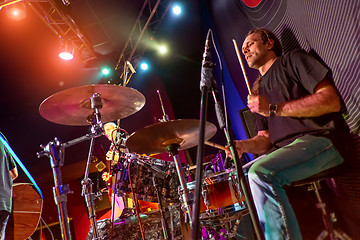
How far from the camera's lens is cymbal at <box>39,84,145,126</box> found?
7.91ft

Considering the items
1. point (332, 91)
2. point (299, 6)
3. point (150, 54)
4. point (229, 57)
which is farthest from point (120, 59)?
point (332, 91)

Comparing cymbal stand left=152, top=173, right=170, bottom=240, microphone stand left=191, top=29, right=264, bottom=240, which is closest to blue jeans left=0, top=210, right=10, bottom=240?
cymbal stand left=152, top=173, right=170, bottom=240

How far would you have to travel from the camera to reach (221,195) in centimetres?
263

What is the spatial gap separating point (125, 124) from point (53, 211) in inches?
127

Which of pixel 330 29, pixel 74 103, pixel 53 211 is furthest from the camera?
pixel 53 211

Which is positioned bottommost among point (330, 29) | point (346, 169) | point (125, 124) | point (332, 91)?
point (346, 169)

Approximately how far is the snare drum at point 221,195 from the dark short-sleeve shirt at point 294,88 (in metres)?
0.79

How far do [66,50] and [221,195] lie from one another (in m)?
4.84

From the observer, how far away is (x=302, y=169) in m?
1.58

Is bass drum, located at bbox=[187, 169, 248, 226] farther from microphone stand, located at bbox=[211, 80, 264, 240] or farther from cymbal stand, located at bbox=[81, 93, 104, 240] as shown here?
microphone stand, located at bbox=[211, 80, 264, 240]

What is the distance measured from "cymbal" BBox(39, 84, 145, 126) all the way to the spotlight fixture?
367 cm

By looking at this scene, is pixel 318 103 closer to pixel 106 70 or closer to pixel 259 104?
pixel 259 104

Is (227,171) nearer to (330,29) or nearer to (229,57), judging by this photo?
(330,29)

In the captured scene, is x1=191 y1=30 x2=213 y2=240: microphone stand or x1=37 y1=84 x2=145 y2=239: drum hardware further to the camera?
x1=37 y1=84 x2=145 y2=239: drum hardware
